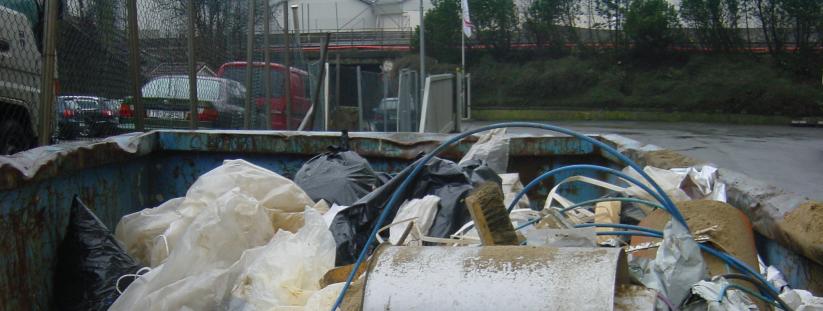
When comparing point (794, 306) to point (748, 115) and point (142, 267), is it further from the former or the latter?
point (748, 115)

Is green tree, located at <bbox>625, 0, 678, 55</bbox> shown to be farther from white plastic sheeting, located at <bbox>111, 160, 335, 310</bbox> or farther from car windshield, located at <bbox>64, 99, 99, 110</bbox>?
white plastic sheeting, located at <bbox>111, 160, 335, 310</bbox>

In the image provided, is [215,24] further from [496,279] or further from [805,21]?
[805,21]

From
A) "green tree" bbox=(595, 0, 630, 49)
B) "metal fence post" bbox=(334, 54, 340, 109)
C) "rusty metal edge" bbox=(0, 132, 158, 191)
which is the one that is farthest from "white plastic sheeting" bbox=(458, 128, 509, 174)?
"green tree" bbox=(595, 0, 630, 49)

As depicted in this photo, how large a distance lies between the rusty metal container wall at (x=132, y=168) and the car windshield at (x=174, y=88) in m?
2.30

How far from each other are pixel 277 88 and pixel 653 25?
30.7 metres

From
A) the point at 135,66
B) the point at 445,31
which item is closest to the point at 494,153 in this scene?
the point at 135,66

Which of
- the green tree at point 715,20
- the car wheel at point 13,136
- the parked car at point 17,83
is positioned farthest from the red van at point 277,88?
the green tree at point 715,20

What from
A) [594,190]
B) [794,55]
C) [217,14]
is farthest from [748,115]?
[594,190]

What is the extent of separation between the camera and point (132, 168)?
370 cm

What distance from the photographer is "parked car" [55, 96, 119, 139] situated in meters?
5.03

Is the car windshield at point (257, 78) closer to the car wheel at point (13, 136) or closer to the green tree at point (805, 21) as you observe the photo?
the car wheel at point (13, 136)

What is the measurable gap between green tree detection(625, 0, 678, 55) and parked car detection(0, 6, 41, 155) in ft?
112

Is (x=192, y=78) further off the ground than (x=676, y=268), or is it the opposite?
(x=192, y=78)

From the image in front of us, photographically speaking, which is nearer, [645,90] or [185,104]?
[185,104]
